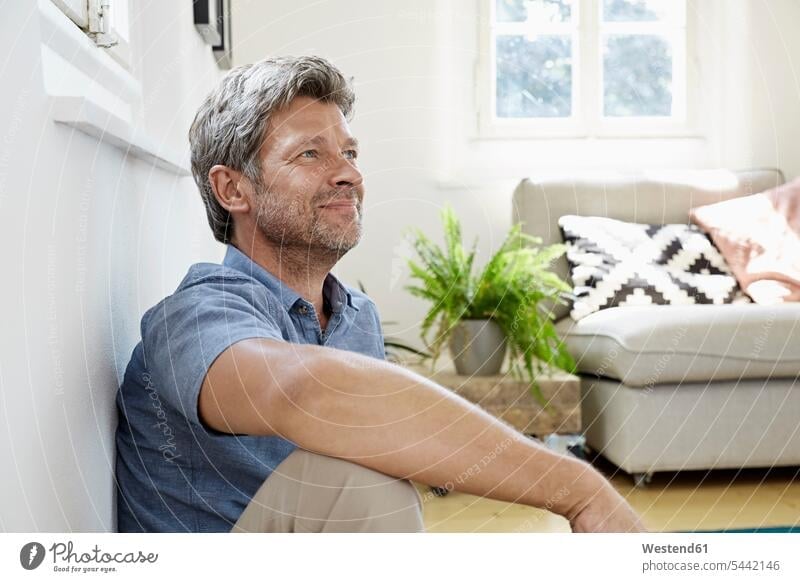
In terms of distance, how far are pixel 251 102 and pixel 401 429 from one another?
0.92ft

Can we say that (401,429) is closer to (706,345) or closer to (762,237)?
(706,345)

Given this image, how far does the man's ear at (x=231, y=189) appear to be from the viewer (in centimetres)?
62

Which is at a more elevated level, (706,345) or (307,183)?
(307,183)

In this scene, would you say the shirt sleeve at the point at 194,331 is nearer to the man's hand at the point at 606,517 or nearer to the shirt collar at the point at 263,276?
the shirt collar at the point at 263,276

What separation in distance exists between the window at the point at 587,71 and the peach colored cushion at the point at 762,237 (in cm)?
19

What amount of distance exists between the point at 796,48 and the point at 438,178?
0.65 metres

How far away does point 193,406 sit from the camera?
0.48 m

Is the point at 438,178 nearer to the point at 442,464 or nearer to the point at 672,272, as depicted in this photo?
the point at 672,272

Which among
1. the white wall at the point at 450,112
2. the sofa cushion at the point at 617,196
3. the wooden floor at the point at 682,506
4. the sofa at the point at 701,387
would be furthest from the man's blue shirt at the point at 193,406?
the sofa cushion at the point at 617,196

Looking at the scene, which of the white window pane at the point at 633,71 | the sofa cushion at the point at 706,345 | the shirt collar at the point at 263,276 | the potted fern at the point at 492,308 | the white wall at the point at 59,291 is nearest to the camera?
the white wall at the point at 59,291

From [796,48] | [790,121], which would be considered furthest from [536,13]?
[790,121]
